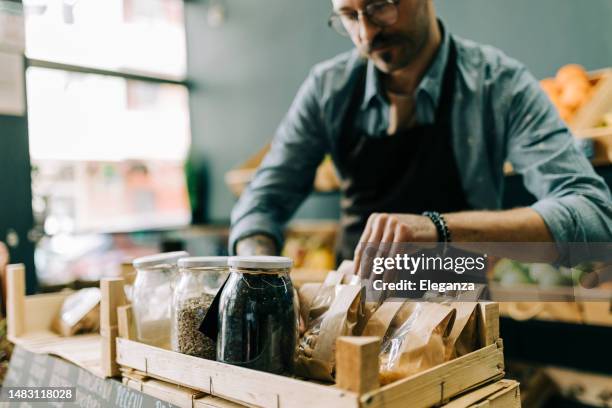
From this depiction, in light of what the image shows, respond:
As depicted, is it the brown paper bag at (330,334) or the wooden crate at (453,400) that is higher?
the brown paper bag at (330,334)

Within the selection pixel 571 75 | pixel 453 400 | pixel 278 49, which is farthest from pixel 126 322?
pixel 278 49

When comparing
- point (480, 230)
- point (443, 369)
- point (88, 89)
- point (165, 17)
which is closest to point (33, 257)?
point (88, 89)

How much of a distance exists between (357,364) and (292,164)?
3.96ft

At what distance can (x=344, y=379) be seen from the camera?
60cm

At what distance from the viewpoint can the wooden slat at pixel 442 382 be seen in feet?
2.03

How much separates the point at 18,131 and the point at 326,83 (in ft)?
7.78

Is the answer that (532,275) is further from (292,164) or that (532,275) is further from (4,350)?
(4,350)

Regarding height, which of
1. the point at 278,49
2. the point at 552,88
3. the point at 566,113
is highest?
the point at 278,49

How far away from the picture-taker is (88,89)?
12.5 feet

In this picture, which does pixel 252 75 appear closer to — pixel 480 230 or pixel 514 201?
pixel 514 201

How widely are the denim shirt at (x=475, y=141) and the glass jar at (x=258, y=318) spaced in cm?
71

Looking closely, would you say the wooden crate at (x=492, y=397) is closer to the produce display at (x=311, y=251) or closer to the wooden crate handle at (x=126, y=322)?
the wooden crate handle at (x=126, y=322)

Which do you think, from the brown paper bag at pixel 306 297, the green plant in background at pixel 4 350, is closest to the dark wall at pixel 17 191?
the green plant in background at pixel 4 350

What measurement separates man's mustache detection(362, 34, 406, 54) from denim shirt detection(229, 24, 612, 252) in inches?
7.5
